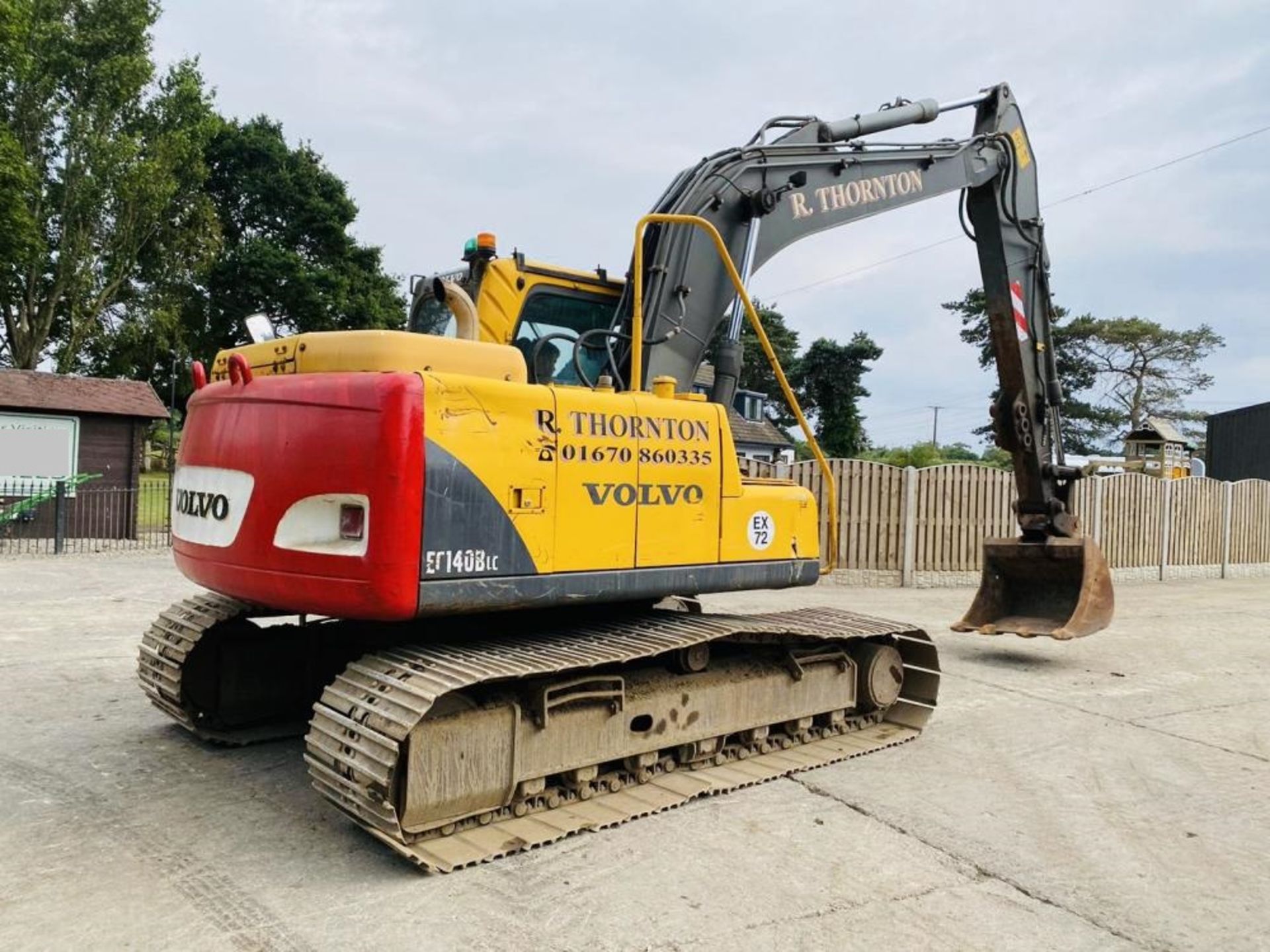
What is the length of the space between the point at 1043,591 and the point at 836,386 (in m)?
34.4

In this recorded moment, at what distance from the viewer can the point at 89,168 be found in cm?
2723

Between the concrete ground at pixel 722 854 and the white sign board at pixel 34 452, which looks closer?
the concrete ground at pixel 722 854

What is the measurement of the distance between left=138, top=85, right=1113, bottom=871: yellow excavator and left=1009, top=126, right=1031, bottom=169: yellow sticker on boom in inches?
87.2

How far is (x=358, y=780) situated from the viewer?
3.56m

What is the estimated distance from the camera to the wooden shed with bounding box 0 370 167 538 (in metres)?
16.1

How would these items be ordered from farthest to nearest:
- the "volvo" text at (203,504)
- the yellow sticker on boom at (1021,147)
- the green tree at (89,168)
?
1. the green tree at (89,168)
2. the yellow sticker on boom at (1021,147)
3. the "volvo" text at (203,504)

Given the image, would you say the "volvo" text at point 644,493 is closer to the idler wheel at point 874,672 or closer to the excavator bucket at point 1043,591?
the idler wheel at point 874,672

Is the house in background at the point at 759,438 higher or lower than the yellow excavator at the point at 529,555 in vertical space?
A: higher

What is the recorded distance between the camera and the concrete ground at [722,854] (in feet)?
10.6

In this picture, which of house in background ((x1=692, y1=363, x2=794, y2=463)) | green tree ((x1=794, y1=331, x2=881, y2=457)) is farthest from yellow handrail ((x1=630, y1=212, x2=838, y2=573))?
green tree ((x1=794, y1=331, x2=881, y2=457))

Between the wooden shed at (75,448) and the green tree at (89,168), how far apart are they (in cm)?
A: 1018

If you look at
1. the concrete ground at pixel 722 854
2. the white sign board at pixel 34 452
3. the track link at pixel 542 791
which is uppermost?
the white sign board at pixel 34 452

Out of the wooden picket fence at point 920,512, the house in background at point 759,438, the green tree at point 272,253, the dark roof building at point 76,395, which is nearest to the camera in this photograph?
the wooden picket fence at point 920,512

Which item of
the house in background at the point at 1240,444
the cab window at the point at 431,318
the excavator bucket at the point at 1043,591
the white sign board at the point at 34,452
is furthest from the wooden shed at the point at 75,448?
the house in background at the point at 1240,444
